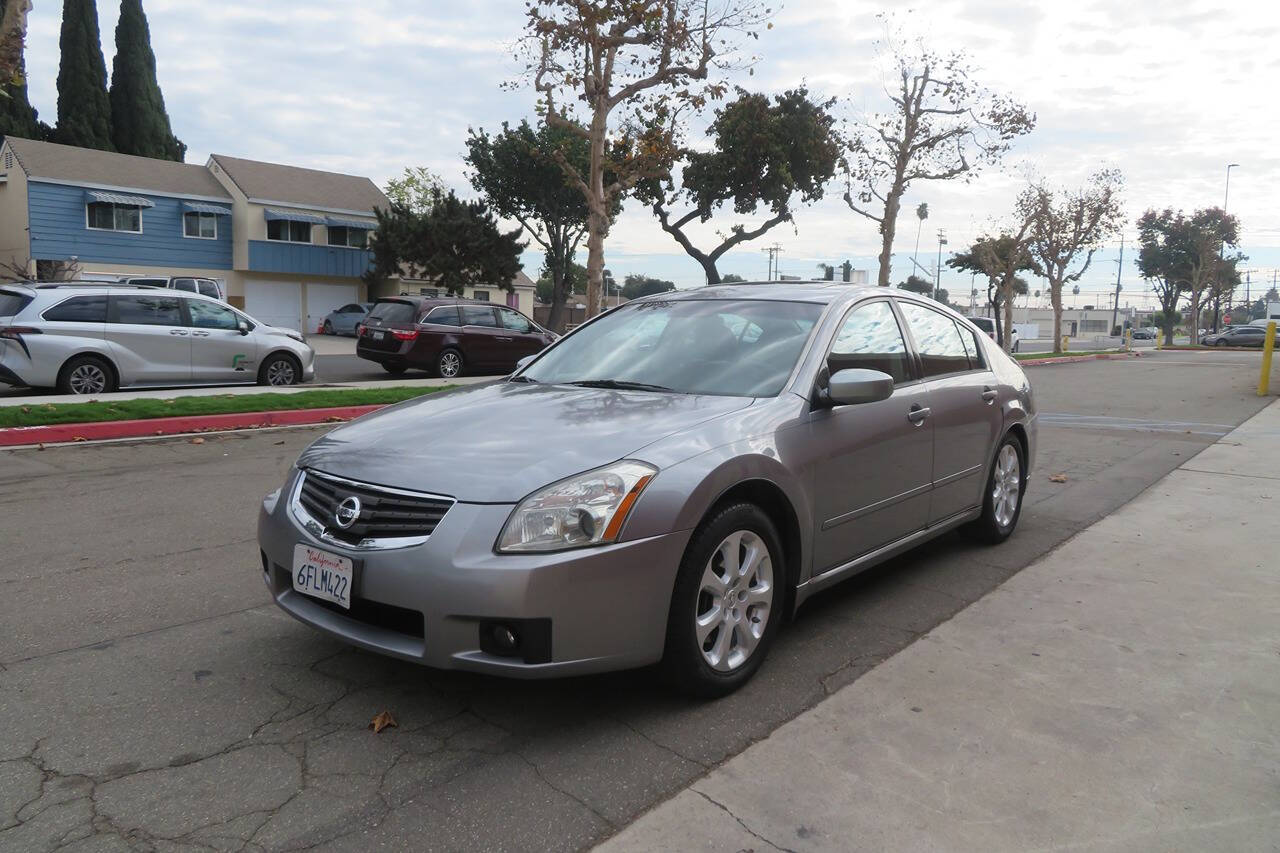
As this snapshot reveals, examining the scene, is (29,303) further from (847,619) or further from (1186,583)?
(1186,583)

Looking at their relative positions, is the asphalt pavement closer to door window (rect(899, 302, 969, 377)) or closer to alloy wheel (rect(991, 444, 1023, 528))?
alloy wheel (rect(991, 444, 1023, 528))

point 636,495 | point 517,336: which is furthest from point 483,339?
point 636,495

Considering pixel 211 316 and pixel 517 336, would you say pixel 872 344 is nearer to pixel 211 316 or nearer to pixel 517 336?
pixel 211 316

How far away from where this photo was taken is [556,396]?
3.92 m

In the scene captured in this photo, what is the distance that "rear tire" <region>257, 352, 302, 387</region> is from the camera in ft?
45.3

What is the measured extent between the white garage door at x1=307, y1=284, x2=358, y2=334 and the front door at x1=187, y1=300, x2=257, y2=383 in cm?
3076

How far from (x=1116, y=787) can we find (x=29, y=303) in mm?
12651

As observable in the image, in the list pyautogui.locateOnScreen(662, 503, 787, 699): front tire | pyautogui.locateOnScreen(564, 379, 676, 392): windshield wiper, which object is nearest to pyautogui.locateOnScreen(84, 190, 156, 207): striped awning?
pyautogui.locateOnScreen(564, 379, 676, 392): windshield wiper

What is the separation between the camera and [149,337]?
40.6ft

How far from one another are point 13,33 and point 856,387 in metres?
13.0

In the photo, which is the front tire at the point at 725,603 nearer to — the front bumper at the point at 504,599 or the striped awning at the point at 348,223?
the front bumper at the point at 504,599

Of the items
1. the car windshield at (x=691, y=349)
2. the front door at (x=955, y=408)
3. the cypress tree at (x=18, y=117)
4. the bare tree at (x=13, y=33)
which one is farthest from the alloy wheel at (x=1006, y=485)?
the cypress tree at (x=18, y=117)

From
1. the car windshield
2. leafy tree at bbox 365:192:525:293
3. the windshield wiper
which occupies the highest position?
leafy tree at bbox 365:192:525:293

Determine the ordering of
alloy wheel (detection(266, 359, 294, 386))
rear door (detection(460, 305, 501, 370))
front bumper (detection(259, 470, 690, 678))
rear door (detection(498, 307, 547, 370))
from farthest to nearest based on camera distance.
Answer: rear door (detection(498, 307, 547, 370)), rear door (detection(460, 305, 501, 370)), alloy wheel (detection(266, 359, 294, 386)), front bumper (detection(259, 470, 690, 678))
